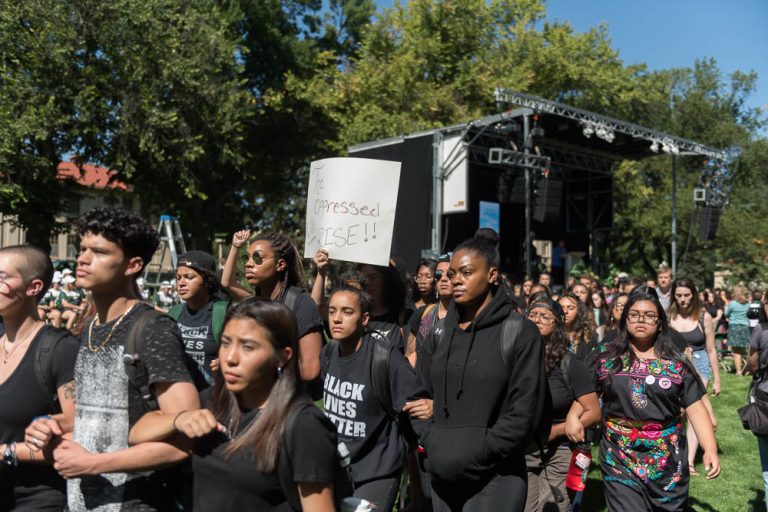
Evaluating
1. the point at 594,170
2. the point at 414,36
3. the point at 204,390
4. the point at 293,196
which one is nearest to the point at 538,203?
the point at 594,170

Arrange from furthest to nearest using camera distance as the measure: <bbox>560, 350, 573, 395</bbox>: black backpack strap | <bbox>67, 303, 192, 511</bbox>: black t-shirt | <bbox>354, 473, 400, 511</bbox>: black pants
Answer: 1. <bbox>560, 350, 573, 395</bbox>: black backpack strap
2. <bbox>354, 473, 400, 511</bbox>: black pants
3. <bbox>67, 303, 192, 511</bbox>: black t-shirt

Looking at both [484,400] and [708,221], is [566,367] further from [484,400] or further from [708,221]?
[708,221]

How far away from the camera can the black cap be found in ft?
15.8

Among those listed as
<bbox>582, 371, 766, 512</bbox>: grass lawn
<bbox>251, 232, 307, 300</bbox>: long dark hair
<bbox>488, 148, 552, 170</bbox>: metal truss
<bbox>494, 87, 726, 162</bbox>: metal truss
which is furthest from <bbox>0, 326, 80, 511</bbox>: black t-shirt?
<bbox>488, 148, 552, 170</bbox>: metal truss

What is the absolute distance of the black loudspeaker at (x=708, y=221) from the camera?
77.2ft

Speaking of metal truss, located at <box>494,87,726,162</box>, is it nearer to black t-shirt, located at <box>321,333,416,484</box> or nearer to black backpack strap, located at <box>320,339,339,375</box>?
black backpack strap, located at <box>320,339,339,375</box>

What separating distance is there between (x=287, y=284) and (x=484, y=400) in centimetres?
149

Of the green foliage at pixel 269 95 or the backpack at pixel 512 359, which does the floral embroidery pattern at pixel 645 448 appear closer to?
the backpack at pixel 512 359

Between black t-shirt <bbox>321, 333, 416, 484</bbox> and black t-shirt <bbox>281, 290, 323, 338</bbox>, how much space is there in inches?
12.7

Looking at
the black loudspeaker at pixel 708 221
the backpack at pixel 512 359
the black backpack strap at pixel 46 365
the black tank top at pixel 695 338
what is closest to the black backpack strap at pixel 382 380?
the backpack at pixel 512 359

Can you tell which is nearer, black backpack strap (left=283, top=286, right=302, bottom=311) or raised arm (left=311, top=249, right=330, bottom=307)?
black backpack strap (left=283, top=286, right=302, bottom=311)

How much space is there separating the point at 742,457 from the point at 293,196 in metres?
23.6

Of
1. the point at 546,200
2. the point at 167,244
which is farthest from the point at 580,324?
the point at 167,244

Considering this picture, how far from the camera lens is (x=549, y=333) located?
4.60 meters
